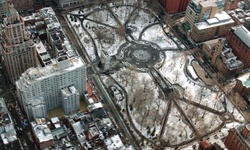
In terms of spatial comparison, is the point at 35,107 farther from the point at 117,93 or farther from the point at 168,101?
the point at 168,101

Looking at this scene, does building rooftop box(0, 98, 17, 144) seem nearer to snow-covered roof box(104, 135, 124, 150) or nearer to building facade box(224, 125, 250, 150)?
snow-covered roof box(104, 135, 124, 150)

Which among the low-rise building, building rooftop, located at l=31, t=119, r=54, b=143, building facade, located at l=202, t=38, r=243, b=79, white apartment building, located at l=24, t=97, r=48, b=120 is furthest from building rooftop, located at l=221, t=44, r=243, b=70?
building rooftop, located at l=31, t=119, r=54, b=143

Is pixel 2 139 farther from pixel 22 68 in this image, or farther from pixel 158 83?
pixel 158 83

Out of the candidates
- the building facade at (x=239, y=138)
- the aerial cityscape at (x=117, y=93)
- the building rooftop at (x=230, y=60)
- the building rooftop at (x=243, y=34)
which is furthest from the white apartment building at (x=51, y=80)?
the building rooftop at (x=243, y=34)

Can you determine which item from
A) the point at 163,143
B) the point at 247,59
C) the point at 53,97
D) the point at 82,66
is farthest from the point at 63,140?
the point at 247,59

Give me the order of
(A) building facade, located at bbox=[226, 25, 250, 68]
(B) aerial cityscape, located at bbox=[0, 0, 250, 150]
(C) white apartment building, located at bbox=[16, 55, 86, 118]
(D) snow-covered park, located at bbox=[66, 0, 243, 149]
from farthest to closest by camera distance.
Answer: (A) building facade, located at bbox=[226, 25, 250, 68] < (D) snow-covered park, located at bbox=[66, 0, 243, 149] < (B) aerial cityscape, located at bbox=[0, 0, 250, 150] < (C) white apartment building, located at bbox=[16, 55, 86, 118]

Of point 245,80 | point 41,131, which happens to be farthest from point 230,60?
point 41,131
